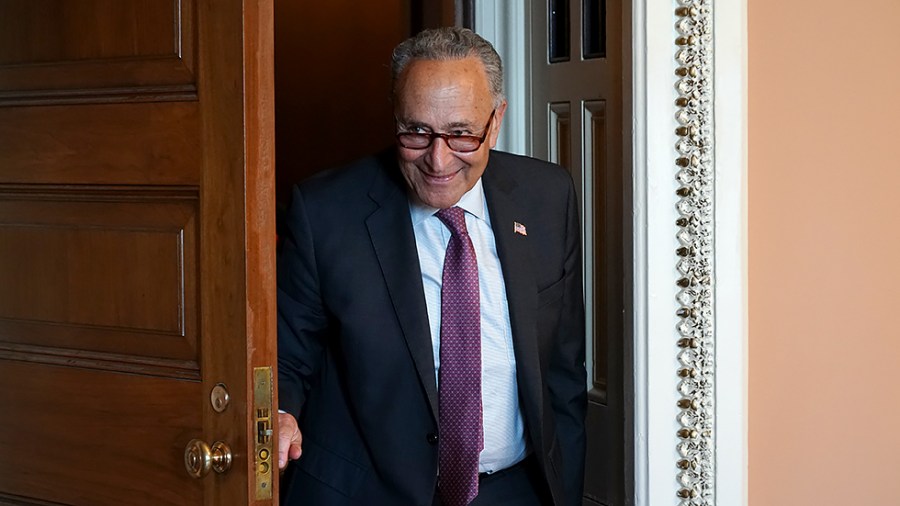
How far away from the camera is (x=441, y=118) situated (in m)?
2.18

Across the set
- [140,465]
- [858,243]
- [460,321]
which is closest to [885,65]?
[858,243]

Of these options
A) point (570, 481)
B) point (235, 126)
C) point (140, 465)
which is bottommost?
point (570, 481)

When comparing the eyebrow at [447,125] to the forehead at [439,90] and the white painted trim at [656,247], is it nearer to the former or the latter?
the forehead at [439,90]

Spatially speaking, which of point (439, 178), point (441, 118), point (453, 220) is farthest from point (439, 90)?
point (453, 220)

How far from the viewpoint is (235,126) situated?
1.76 metres

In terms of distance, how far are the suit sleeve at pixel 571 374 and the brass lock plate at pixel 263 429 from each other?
0.91 metres

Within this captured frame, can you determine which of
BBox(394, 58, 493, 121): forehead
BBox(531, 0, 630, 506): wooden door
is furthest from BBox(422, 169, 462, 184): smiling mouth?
BBox(531, 0, 630, 506): wooden door

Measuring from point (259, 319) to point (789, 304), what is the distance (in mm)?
1068

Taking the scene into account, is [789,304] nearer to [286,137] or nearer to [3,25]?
[3,25]

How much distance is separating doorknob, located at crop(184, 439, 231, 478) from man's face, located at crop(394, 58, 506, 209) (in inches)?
26.5

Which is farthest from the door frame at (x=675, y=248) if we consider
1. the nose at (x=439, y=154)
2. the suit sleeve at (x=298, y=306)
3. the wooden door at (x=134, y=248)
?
the wooden door at (x=134, y=248)

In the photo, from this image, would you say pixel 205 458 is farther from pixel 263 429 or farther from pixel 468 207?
pixel 468 207

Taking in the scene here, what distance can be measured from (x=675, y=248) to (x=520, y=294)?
0.32 meters

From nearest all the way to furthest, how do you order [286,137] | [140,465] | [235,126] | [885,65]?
[235,126], [140,465], [885,65], [286,137]
